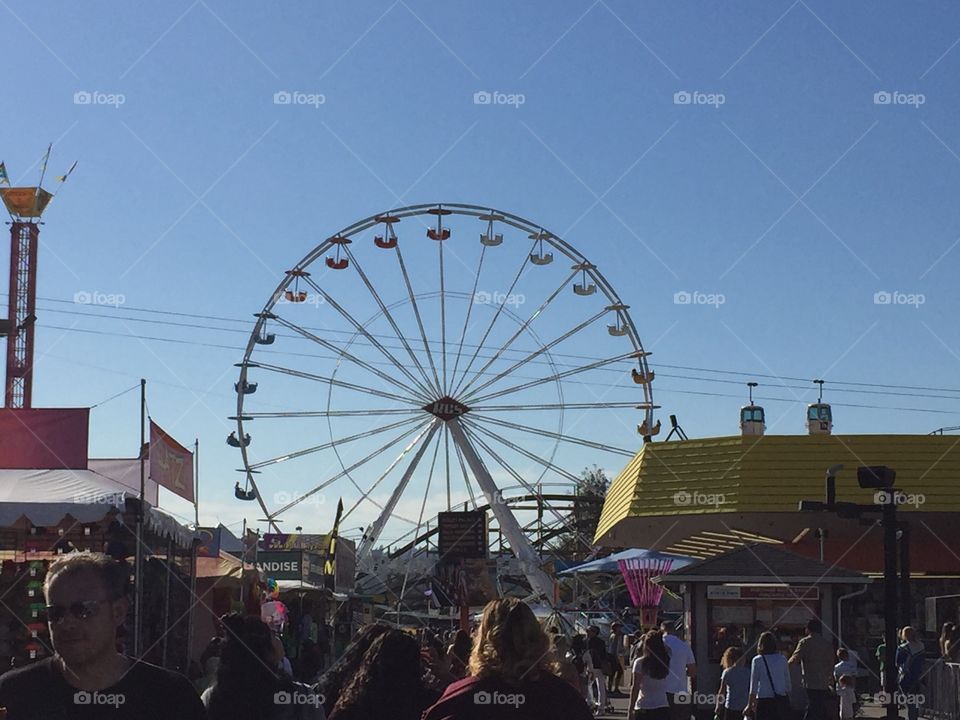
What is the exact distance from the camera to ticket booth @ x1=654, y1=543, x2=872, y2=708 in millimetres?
19625

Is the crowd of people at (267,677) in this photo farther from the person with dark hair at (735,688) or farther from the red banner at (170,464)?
the red banner at (170,464)

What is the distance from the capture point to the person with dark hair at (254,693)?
20.0ft

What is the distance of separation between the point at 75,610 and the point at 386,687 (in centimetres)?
212

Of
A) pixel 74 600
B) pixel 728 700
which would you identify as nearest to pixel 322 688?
pixel 74 600

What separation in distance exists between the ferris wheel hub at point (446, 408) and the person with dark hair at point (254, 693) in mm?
27098

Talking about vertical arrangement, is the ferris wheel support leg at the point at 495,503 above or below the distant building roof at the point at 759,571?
above

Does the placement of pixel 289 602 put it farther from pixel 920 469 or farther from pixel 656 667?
pixel 656 667

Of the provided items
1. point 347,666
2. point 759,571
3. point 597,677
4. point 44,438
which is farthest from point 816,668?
point 44,438

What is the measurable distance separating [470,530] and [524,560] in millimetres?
6184

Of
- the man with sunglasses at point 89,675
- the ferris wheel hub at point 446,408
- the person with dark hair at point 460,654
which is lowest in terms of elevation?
the person with dark hair at point 460,654

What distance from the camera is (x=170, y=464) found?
18078mm

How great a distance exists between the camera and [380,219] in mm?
34656

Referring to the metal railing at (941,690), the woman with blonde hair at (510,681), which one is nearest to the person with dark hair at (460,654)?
the woman with blonde hair at (510,681)

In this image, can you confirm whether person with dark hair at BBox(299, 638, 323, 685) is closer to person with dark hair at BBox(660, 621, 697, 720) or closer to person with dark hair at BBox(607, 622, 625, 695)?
person with dark hair at BBox(660, 621, 697, 720)
